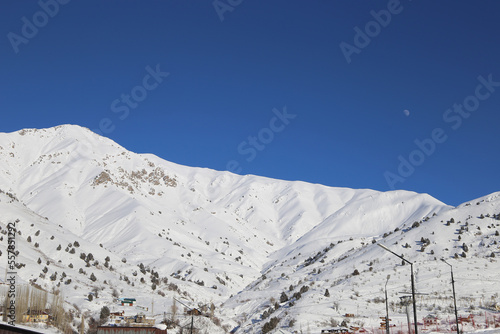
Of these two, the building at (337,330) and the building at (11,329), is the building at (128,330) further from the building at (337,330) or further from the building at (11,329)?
the building at (11,329)

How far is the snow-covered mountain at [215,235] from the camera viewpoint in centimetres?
6188

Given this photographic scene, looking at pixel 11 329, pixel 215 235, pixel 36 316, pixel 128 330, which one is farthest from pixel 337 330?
pixel 215 235

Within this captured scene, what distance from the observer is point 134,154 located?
604ft

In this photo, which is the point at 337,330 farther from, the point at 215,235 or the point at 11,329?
the point at 215,235

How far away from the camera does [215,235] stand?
417ft

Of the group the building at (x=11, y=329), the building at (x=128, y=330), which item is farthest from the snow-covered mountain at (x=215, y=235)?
the building at (x=11, y=329)

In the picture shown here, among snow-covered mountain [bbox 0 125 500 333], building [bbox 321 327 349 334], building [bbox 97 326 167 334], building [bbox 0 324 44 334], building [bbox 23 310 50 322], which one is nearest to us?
building [bbox 0 324 44 334]

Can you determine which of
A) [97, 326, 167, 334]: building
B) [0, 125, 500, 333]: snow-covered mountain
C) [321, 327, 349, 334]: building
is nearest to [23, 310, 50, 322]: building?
[0, 125, 500, 333]: snow-covered mountain

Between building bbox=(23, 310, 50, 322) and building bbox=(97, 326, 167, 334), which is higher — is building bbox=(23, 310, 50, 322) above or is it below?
above

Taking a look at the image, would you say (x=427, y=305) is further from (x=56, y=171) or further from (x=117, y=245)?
(x=56, y=171)

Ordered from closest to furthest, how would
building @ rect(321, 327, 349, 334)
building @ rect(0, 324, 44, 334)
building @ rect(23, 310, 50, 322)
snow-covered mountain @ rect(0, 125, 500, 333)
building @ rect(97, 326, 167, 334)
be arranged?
building @ rect(0, 324, 44, 334)
building @ rect(321, 327, 349, 334)
building @ rect(97, 326, 167, 334)
building @ rect(23, 310, 50, 322)
snow-covered mountain @ rect(0, 125, 500, 333)

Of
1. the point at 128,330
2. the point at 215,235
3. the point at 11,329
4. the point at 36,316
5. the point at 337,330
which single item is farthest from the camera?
the point at 215,235

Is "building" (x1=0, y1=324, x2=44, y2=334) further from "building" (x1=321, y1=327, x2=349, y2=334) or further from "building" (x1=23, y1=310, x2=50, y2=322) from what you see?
"building" (x1=321, y1=327, x2=349, y2=334)

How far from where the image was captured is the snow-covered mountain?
61.9 metres
